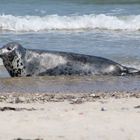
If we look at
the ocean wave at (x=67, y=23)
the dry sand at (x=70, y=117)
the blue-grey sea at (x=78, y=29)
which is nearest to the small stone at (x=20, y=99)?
the dry sand at (x=70, y=117)

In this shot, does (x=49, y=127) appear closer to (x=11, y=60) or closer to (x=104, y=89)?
(x=104, y=89)

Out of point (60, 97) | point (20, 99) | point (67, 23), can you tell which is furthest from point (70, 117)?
point (67, 23)

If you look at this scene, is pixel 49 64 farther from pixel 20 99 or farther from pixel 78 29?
pixel 78 29

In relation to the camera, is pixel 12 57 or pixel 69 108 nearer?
pixel 69 108

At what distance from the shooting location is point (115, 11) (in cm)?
1955

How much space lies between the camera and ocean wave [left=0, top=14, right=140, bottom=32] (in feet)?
53.7

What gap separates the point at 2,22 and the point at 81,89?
29.1 feet

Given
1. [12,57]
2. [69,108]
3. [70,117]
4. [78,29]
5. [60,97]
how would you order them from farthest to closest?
[78,29] < [12,57] < [60,97] < [69,108] < [70,117]

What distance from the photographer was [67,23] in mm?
17000

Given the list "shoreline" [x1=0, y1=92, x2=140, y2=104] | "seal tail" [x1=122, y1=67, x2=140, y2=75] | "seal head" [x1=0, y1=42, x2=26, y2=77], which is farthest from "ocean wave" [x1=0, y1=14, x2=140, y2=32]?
"shoreline" [x1=0, y1=92, x2=140, y2=104]

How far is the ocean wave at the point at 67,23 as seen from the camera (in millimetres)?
16359

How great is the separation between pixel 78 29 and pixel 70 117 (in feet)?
33.2

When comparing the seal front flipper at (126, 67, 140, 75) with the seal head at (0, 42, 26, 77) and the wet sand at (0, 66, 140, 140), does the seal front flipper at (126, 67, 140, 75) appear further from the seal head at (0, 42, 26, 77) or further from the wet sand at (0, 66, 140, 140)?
the seal head at (0, 42, 26, 77)

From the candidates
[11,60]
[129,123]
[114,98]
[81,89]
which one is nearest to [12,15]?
[11,60]
